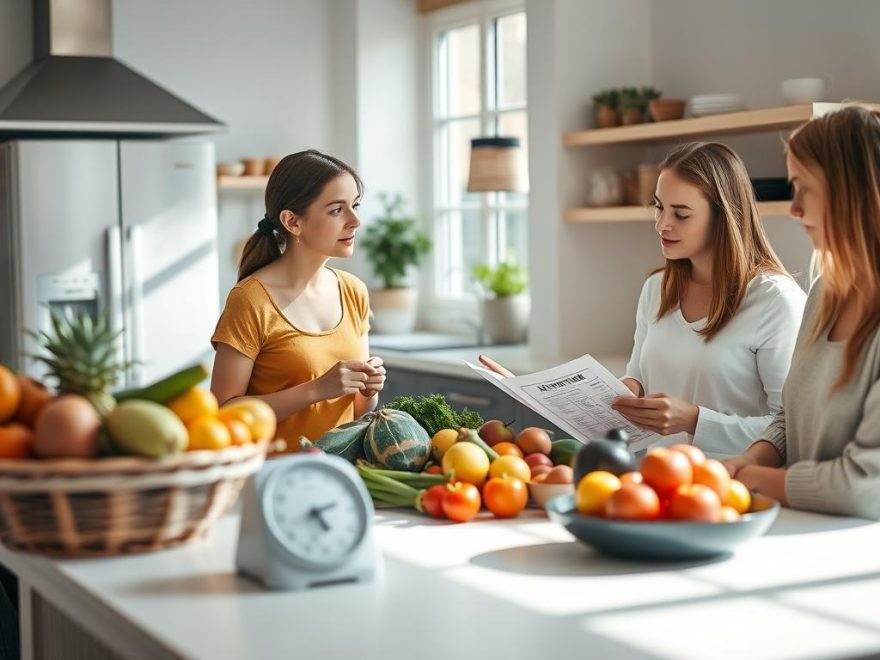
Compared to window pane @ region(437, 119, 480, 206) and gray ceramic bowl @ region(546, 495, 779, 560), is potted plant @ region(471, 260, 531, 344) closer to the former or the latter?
window pane @ region(437, 119, 480, 206)

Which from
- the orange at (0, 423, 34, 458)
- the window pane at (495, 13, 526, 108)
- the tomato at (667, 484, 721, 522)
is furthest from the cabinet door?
the orange at (0, 423, 34, 458)

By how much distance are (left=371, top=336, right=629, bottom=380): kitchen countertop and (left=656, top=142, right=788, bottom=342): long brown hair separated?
134 cm

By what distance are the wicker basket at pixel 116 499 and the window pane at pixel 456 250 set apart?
4.35 meters

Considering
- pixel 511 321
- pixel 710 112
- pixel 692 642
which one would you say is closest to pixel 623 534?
pixel 692 642

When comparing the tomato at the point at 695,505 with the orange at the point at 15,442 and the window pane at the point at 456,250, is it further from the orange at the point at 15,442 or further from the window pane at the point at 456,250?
the window pane at the point at 456,250

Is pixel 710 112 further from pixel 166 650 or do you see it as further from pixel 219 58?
pixel 166 650

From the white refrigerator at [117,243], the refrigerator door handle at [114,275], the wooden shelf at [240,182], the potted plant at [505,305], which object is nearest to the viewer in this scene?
the white refrigerator at [117,243]

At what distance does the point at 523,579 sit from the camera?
179 centimetres

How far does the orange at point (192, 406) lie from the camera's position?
1.89 meters

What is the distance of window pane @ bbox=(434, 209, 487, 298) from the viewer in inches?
246

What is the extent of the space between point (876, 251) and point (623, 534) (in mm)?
714

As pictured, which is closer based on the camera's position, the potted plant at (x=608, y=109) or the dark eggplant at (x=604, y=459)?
the dark eggplant at (x=604, y=459)

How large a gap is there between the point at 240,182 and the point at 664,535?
4.26m

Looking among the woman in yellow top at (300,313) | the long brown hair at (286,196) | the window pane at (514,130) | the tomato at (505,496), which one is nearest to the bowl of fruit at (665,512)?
the tomato at (505,496)
